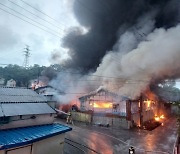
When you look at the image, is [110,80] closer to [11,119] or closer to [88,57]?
[88,57]

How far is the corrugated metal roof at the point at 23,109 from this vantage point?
1103cm

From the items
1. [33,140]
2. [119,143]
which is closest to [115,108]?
[119,143]

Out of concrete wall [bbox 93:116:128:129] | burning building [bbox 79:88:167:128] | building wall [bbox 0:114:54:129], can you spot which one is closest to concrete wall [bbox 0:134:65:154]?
building wall [bbox 0:114:54:129]

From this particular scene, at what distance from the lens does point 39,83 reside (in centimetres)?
6066

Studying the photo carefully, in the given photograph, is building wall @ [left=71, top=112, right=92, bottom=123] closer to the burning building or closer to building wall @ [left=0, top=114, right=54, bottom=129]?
the burning building

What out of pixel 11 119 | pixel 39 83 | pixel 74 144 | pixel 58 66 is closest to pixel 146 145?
pixel 74 144

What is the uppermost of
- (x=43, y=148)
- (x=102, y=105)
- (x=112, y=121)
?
(x=102, y=105)

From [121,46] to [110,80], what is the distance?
9.39 metres

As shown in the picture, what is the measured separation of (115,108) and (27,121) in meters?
22.6

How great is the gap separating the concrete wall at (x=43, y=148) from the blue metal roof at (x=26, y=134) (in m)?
0.51

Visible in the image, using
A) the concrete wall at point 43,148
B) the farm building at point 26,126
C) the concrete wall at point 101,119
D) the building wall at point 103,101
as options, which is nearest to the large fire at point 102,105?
the building wall at point 103,101

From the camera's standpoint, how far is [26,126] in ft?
38.4

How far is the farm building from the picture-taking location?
9.57 m

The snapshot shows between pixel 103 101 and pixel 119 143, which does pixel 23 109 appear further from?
pixel 103 101
